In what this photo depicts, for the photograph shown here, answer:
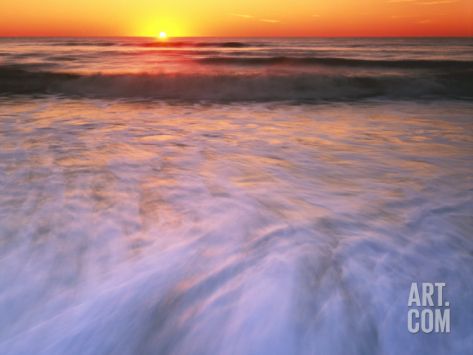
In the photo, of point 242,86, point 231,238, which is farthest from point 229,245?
point 242,86

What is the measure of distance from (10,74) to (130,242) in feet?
39.5

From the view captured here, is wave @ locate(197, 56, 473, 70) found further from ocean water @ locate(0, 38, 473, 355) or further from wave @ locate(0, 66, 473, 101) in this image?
ocean water @ locate(0, 38, 473, 355)

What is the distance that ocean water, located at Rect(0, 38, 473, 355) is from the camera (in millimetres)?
1539

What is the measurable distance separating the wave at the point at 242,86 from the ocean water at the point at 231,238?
169 inches

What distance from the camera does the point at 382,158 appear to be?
11.8 feet

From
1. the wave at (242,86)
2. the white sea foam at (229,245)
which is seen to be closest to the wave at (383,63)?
the wave at (242,86)

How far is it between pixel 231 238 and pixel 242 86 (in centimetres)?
831

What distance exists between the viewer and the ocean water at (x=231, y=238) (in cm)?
154

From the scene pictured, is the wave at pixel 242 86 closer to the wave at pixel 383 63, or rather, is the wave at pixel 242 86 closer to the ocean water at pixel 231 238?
the wave at pixel 383 63

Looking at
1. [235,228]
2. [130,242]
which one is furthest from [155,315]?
[235,228]

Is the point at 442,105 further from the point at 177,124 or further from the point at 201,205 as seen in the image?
the point at 201,205

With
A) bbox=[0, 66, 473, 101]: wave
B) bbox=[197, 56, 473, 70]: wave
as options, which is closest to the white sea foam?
bbox=[0, 66, 473, 101]: wave

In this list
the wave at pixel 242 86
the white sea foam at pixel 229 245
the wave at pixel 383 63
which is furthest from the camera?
the wave at pixel 383 63

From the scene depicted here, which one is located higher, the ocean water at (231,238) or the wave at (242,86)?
the wave at (242,86)
